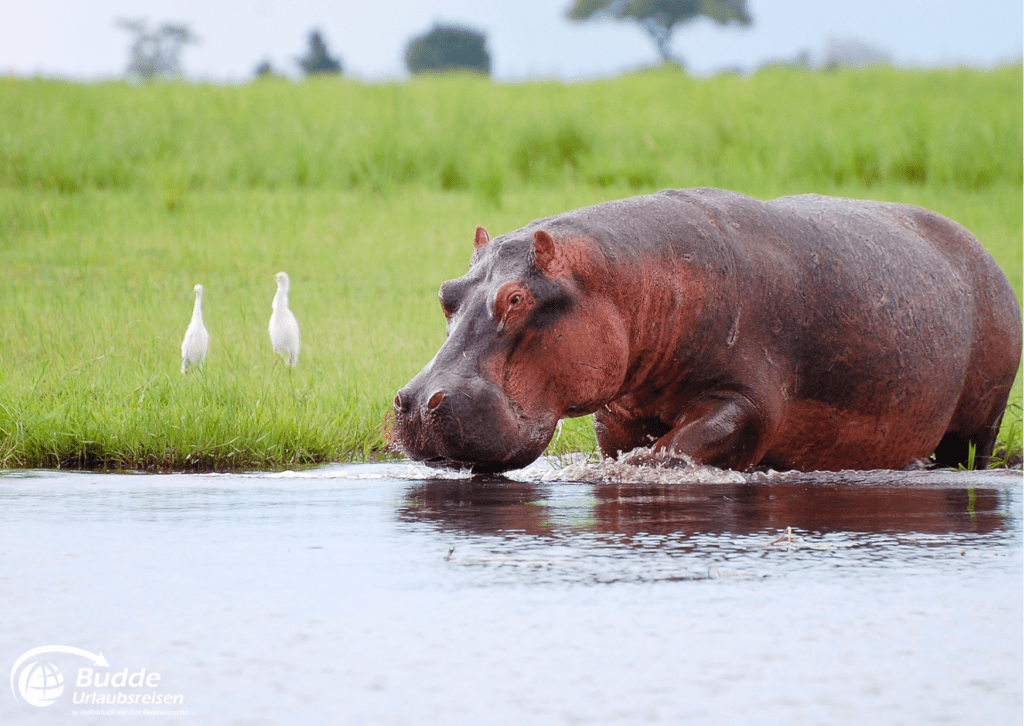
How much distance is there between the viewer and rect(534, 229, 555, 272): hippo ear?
452 cm

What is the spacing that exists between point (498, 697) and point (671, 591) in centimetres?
76

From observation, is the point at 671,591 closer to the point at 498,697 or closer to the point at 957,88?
the point at 498,697

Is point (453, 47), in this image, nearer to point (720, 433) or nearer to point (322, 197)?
point (322, 197)

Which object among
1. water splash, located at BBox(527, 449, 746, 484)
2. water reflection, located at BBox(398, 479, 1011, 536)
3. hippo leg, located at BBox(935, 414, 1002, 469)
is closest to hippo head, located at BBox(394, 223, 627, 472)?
water reflection, located at BBox(398, 479, 1011, 536)

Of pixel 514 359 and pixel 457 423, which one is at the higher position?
pixel 514 359

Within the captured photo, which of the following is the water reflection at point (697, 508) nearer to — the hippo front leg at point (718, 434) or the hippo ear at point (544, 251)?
the hippo front leg at point (718, 434)

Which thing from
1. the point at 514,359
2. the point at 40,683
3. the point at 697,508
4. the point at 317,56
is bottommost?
the point at 40,683

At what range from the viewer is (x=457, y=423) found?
4.24 meters

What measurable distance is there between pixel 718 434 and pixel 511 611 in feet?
7.68

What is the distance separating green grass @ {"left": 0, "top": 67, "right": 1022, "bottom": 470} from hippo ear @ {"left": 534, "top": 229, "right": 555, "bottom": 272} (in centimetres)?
196

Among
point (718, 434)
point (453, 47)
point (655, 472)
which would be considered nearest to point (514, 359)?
point (655, 472)

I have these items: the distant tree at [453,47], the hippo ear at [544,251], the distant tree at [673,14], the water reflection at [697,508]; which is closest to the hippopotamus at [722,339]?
the hippo ear at [544,251]

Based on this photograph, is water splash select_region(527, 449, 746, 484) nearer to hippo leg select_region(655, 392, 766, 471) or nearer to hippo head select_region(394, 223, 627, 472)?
hippo leg select_region(655, 392, 766, 471)

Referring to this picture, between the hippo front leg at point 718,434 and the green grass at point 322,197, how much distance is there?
1466mm
